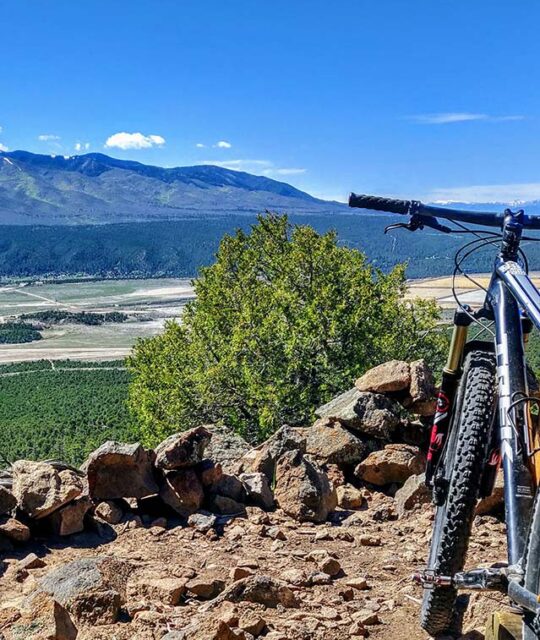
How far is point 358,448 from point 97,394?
73.8 m

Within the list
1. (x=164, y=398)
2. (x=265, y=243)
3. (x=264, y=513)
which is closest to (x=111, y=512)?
(x=264, y=513)

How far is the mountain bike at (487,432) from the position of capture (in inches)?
135

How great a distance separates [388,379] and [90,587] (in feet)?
Answer: 18.8

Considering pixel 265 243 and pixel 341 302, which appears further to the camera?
pixel 265 243

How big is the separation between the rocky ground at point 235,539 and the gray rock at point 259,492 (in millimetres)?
14

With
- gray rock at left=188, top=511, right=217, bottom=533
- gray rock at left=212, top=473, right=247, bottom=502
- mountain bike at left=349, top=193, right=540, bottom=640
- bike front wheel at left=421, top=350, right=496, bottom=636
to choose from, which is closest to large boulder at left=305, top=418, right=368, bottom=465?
gray rock at left=212, top=473, right=247, bottom=502

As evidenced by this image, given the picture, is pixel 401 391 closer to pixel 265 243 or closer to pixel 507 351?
pixel 507 351

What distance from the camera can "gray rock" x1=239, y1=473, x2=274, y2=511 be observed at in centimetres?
732

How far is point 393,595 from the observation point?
5207 millimetres

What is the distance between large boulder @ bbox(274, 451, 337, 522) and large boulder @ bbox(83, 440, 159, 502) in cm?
133

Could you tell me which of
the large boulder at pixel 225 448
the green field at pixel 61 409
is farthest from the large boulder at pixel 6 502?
the green field at pixel 61 409

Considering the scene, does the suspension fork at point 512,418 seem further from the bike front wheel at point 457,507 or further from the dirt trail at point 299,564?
the dirt trail at point 299,564

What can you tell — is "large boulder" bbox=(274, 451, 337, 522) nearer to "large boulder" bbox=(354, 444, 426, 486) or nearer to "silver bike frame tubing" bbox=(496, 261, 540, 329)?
"large boulder" bbox=(354, 444, 426, 486)

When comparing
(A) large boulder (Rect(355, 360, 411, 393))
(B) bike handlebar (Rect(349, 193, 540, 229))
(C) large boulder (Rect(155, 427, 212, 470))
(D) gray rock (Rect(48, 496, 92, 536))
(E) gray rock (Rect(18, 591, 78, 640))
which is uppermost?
(B) bike handlebar (Rect(349, 193, 540, 229))
